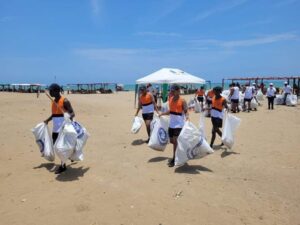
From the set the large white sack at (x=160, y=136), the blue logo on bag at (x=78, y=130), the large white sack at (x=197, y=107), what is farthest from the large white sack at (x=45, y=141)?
the large white sack at (x=197, y=107)

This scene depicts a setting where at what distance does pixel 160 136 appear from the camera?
7055 millimetres

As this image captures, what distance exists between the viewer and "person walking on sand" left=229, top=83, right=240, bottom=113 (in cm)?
1603

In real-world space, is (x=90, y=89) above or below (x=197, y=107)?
above

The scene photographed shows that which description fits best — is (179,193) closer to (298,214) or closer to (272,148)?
(298,214)

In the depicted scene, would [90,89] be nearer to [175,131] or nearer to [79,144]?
[175,131]

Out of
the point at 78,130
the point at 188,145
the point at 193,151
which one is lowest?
the point at 193,151

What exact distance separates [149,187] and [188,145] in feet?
4.05

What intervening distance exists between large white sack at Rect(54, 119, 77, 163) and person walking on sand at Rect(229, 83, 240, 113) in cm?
1146

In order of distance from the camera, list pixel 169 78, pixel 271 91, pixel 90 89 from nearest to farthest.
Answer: pixel 169 78, pixel 271 91, pixel 90 89

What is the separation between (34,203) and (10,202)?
1.24 ft

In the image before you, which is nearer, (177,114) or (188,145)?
(188,145)

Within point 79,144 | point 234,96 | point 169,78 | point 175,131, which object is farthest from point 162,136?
point 234,96

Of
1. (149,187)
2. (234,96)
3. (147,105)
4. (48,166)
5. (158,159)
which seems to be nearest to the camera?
(149,187)

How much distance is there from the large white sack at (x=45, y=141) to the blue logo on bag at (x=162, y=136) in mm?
2166
